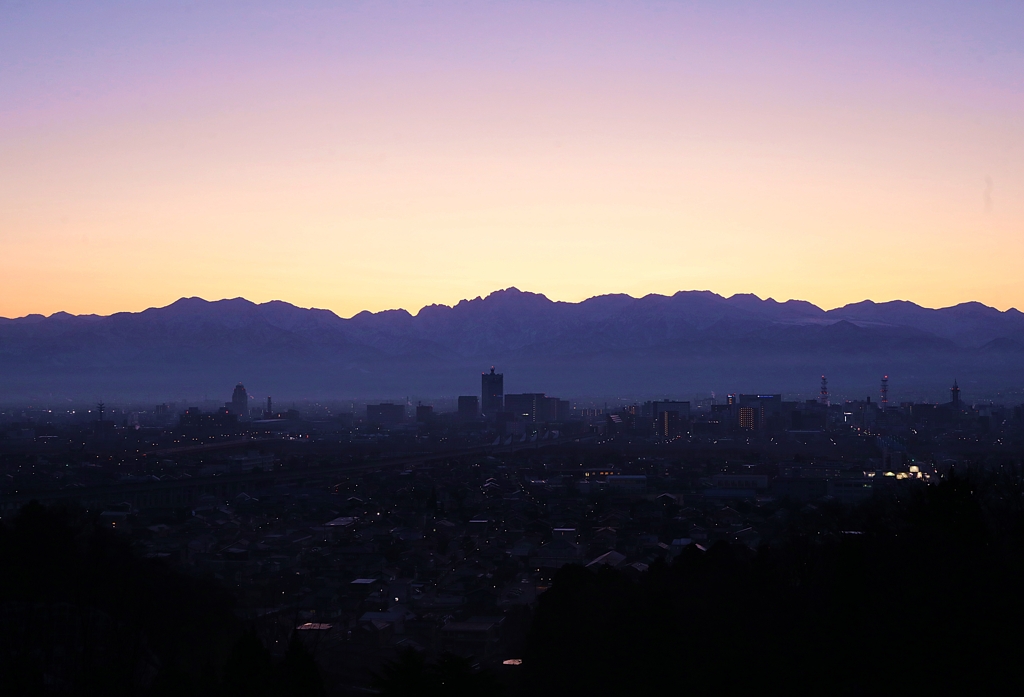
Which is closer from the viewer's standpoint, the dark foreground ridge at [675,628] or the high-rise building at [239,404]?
the dark foreground ridge at [675,628]

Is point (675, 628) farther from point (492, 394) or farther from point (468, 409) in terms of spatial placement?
point (492, 394)

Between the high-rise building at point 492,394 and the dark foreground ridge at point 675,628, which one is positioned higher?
the high-rise building at point 492,394

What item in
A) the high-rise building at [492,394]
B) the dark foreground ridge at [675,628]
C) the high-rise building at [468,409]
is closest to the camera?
the dark foreground ridge at [675,628]

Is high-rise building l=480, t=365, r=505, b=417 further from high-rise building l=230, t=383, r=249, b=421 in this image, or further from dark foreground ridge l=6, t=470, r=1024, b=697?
dark foreground ridge l=6, t=470, r=1024, b=697

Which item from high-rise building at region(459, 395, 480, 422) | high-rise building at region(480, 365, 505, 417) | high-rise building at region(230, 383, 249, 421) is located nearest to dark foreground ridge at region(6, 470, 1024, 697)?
high-rise building at region(459, 395, 480, 422)

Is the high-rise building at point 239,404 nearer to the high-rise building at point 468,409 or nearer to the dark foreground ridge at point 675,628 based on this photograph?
the high-rise building at point 468,409

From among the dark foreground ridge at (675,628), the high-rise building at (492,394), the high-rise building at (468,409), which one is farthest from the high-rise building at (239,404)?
the dark foreground ridge at (675,628)

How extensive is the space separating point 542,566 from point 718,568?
9686 mm

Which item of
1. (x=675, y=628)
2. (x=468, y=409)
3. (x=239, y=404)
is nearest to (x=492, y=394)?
(x=468, y=409)

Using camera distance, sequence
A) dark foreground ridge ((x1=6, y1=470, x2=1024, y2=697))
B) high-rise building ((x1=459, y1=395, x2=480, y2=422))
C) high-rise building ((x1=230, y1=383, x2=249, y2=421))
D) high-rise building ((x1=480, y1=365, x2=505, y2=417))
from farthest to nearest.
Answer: high-rise building ((x1=480, y1=365, x2=505, y2=417))
high-rise building ((x1=230, y1=383, x2=249, y2=421))
high-rise building ((x1=459, y1=395, x2=480, y2=422))
dark foreground ridge ((x1=6, y1=470, x2=1024, y2=697))

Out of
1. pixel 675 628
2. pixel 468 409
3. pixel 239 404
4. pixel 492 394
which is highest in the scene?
pixel 492 394

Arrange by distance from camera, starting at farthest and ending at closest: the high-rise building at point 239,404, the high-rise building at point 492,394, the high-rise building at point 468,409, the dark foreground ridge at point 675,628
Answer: the high-rise building at point 492,394 → the high-rise building at point 239,404 → the high-rise building at point 468,409 → the dark foreground ridge at point 675,628

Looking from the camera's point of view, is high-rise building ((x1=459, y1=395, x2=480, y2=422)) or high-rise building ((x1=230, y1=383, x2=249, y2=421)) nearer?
high-rise building ((x1=459, y1=395, x2=480, y2=422))

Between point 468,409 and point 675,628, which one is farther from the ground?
point 468,409
